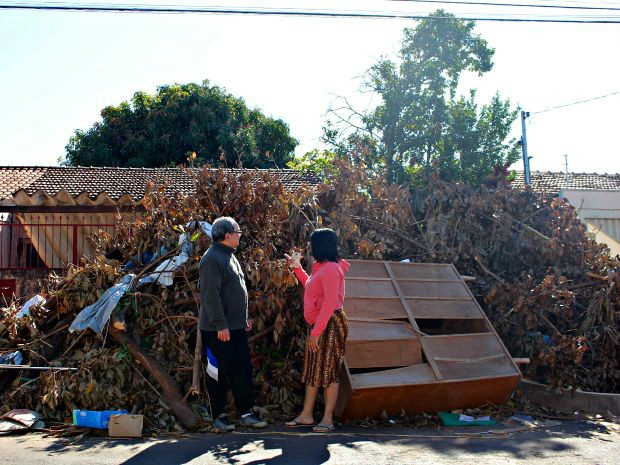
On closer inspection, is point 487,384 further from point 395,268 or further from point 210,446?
point 210,446

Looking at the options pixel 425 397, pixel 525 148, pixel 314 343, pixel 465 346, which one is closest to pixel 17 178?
pixel 525 148

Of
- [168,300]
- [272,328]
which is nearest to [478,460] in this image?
[272,328]

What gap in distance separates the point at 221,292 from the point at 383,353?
5.57ft

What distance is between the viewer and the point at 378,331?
6395 mm

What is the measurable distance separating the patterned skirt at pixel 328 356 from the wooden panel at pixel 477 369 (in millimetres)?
1087

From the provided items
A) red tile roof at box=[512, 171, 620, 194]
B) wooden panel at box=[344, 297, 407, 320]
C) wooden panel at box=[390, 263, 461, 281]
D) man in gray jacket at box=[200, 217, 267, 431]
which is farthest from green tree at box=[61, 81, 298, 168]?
man in gray jacket at box=[200, 217, 267, 431]

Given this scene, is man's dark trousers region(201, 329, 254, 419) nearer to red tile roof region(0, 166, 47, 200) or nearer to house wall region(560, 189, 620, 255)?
red tile roof region(0, 166, 47, 200)

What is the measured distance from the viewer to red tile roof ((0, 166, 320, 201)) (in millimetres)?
18547

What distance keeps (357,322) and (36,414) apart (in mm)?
3050

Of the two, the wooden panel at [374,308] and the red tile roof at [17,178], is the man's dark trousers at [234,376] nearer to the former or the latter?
the wooden panel at [374,308]

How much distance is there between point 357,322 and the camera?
6410 millimetres

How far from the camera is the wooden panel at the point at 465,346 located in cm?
642

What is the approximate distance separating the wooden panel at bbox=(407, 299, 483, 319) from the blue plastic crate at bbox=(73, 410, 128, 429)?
3.18m

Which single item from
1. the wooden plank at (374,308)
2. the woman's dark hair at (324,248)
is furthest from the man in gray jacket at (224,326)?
the wooden plank at (374,308)
